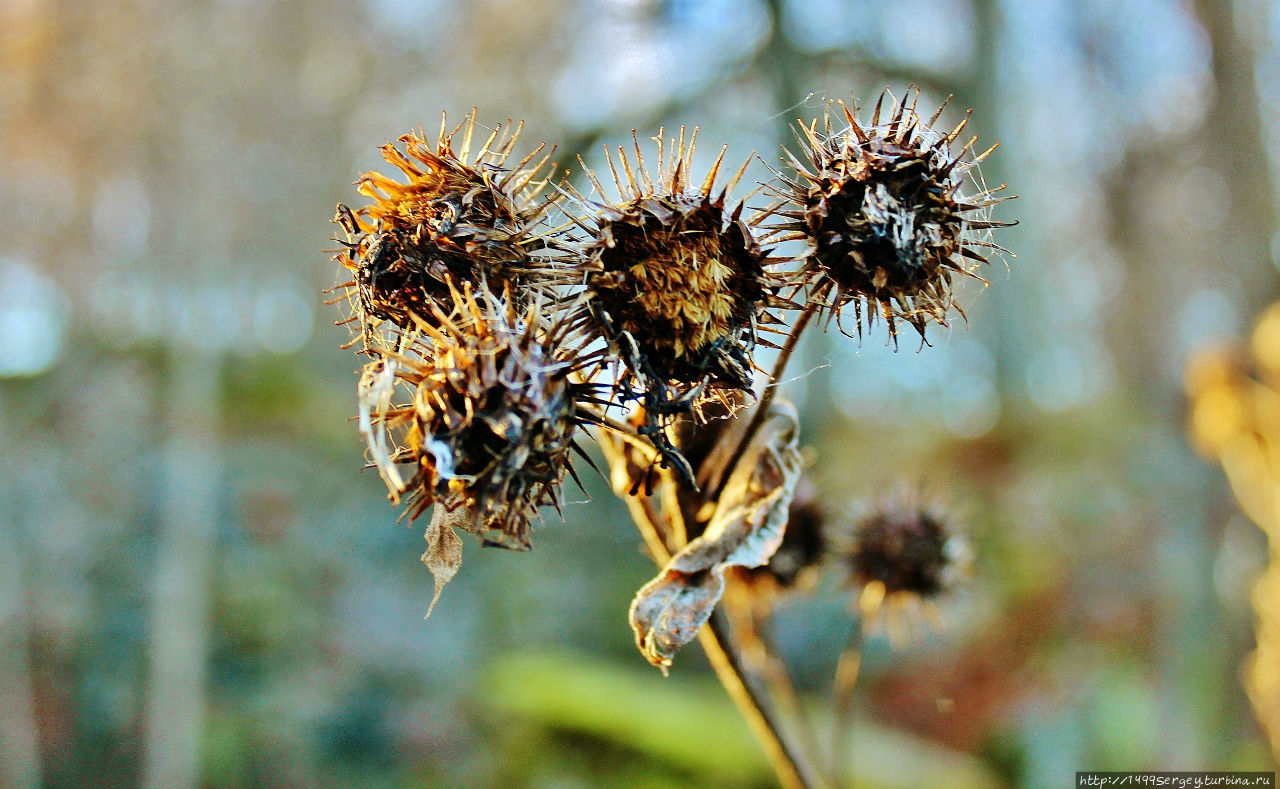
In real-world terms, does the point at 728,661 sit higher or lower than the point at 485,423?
lower

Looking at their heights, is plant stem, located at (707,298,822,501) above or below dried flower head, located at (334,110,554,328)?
below

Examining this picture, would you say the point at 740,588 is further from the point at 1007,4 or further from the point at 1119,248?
the point at 1119,248

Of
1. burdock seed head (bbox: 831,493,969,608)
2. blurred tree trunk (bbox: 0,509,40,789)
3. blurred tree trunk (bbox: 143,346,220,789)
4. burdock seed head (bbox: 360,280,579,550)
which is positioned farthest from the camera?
blurred tree trunk (bbox: 0,509,40,789)

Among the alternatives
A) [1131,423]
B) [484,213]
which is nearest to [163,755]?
[484,213]

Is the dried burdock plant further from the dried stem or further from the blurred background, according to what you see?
the blurred background

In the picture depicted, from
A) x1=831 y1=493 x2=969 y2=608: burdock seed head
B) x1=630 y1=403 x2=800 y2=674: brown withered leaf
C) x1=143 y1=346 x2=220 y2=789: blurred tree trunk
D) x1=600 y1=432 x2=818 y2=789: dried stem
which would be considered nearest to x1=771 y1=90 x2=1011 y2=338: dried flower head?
x1=630 y1=403 x2=800 y2=674: brown withered leaf

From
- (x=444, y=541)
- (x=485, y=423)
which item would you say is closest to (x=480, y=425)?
(x=485, y=423)

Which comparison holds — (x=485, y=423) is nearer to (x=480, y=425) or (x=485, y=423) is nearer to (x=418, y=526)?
(x=480, y=425)

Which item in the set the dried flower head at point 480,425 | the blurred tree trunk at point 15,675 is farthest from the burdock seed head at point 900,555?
the blurred tree trunk at point 15,675
